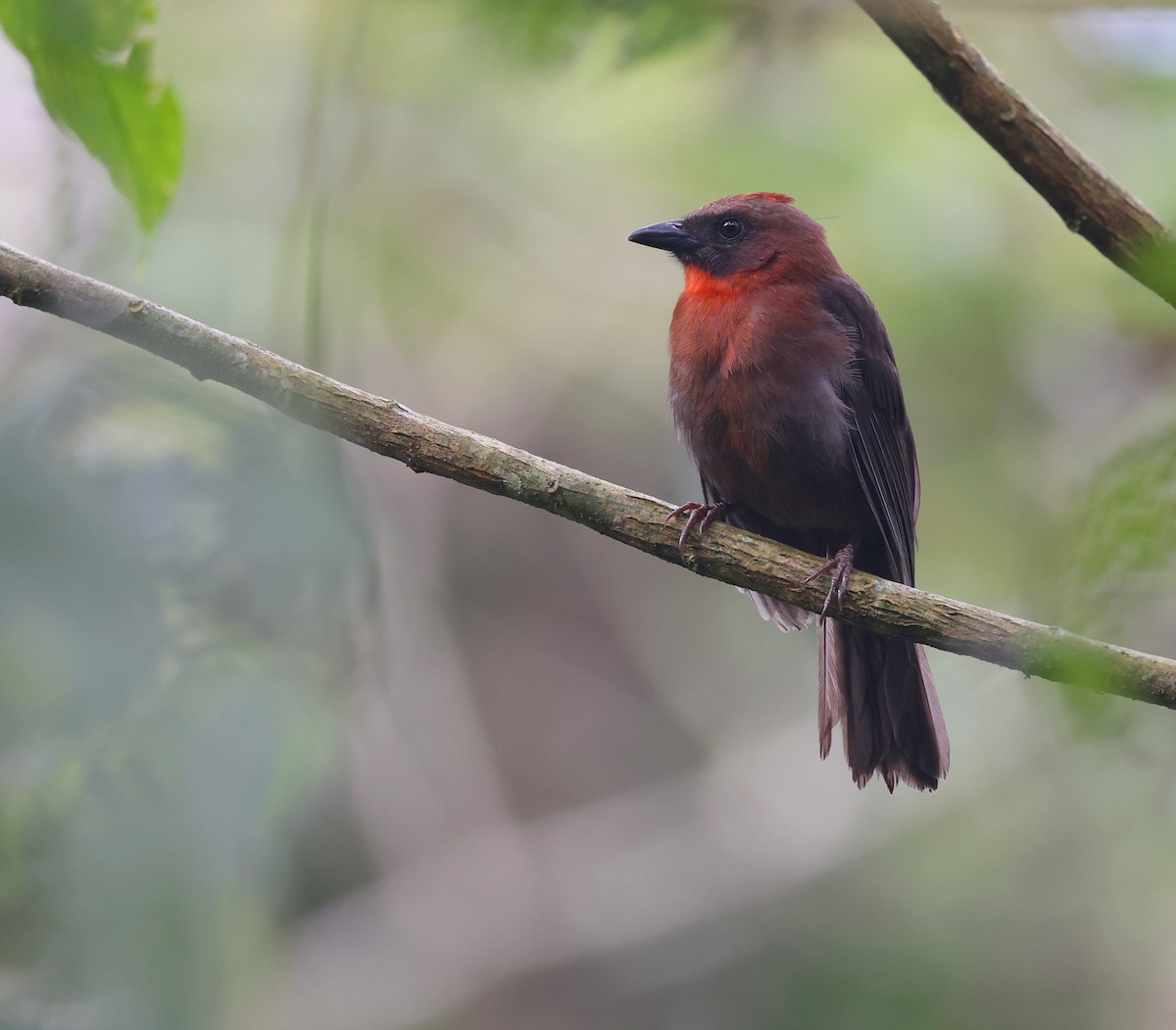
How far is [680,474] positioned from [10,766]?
502 cm

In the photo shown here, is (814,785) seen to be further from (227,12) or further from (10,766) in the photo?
(10,766)

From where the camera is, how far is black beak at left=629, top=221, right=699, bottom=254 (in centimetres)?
385

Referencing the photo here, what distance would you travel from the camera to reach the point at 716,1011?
6094 millimetres

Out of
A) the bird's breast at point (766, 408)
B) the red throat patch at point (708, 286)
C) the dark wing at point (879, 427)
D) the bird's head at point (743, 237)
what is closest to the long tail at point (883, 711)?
the dark wing at point (879, 427)

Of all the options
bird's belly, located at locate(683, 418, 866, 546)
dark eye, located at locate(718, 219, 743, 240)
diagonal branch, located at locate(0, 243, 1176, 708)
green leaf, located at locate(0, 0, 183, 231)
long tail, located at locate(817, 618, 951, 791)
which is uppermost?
green leaf, located at locate(0, 0, 183, 231)

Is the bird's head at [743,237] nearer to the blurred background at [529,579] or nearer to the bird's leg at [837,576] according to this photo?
the blurred background at [529,579]

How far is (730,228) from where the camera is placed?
3.83m

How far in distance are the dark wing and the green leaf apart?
216cm

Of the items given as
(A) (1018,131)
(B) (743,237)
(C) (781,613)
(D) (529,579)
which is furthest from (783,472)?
(D) (529,579)

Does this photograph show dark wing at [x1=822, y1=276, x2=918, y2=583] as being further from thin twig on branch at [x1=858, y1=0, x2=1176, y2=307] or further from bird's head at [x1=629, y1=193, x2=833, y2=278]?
thin twig on branch at [x1=858, y1=0, x2=1176, y2=307]

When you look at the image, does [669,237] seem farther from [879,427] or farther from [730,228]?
[879,427]

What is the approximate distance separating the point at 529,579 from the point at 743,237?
12.4 ft

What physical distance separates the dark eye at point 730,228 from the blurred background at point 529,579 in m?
0.47

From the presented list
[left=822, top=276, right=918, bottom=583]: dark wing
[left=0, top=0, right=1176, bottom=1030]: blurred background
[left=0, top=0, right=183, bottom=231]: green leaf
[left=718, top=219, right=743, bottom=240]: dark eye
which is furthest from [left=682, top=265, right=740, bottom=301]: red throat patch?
[left=0, top=0, right=183, bottom=231]: green leaf
